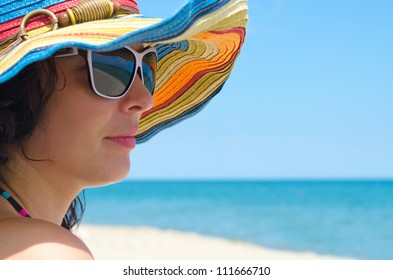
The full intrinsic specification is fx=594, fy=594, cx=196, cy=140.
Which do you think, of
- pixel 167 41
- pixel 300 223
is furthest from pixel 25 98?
pixel 300 223

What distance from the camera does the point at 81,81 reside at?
5.23ft

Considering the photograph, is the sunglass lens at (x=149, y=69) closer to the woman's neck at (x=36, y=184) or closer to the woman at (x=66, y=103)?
the woman at (x=66, y=103)

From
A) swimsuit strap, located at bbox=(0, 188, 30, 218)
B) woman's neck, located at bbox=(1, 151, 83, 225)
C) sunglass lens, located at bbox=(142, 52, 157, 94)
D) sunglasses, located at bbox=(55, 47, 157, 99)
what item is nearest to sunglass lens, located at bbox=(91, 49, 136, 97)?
sunglasses, located at bbox=(55, 47, 157, 99)

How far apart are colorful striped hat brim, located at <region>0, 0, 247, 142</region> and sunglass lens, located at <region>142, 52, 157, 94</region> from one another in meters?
0.10

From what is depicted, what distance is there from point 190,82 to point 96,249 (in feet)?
31.7

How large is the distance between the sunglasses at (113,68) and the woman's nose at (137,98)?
22 mm

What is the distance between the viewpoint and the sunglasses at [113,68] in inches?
62.4

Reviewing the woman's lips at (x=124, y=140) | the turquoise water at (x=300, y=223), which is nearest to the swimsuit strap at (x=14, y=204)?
the woman's lips at (x=124, y=140)

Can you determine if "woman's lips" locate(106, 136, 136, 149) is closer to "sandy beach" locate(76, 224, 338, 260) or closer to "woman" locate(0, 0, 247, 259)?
"woman" locate(0, 0, 247, 259)

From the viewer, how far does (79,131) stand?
5.22 ft

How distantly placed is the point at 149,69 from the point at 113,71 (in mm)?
250

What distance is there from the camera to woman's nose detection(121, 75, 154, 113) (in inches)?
66.4

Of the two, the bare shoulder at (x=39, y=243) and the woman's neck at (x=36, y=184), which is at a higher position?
the woman's neck at (x=36, y=184)

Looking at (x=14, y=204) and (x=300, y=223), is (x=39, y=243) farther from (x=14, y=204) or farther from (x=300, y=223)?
(x=300, y=223)
